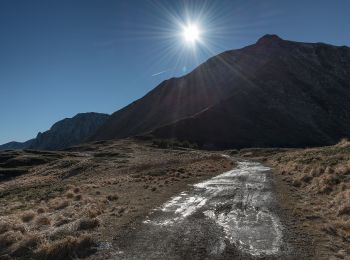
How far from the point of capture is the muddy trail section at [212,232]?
468 inches

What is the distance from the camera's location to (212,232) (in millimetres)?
14398

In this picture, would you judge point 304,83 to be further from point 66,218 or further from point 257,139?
point 66,218

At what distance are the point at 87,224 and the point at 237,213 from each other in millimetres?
6814

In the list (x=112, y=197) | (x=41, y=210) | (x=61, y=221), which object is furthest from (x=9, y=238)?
(x=112, y=197)

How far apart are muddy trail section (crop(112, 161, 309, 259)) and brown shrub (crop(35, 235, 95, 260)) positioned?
1011 mm

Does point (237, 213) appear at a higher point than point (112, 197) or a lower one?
lower

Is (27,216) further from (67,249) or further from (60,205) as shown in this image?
(67,249)

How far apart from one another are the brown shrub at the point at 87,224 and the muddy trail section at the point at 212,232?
162 centimetres

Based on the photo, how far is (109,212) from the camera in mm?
18969

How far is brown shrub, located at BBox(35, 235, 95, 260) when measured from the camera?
1212 centimetres

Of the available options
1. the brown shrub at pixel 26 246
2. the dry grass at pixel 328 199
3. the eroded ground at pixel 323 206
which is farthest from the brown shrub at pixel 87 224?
the dry grass at pixel 328 199

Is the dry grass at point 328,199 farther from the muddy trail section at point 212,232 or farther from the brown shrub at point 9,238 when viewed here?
the brown shrub at point 9,238

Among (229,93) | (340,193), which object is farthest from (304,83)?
(340,193)

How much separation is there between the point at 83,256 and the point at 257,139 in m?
133
